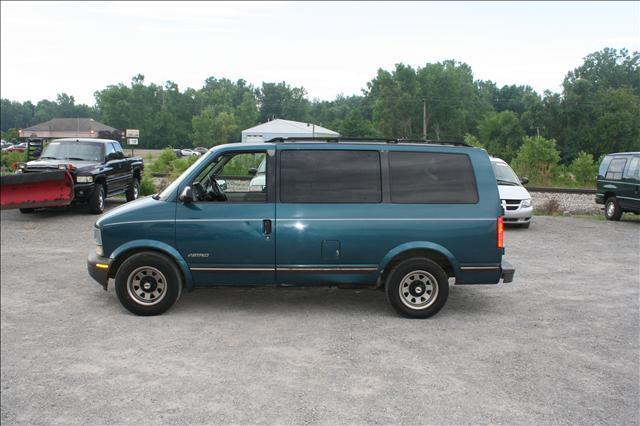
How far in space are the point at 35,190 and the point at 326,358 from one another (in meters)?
4.59

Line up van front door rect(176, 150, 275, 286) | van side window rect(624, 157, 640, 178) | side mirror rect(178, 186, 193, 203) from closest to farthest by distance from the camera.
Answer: side mirror rect(178, 186, 193, 203) → van front door rect(176, 150, 275, 286) → van side window rect(624, 157, 640, 178)

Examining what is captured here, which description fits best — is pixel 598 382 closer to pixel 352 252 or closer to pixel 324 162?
pixel 352 252

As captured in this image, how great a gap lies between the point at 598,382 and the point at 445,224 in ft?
7.39

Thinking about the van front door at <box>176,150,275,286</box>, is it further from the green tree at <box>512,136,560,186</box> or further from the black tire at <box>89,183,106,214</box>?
the green tree at <box>512,136,560,186</box>

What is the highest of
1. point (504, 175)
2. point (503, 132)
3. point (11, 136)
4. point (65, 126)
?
point (65, 126)

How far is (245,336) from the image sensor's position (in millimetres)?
6035

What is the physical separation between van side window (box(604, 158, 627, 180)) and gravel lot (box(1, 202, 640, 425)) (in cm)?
905

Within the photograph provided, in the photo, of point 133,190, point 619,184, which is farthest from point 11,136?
point 619,184

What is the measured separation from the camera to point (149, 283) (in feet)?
21.7

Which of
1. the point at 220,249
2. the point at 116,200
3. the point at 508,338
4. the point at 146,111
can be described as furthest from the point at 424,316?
the point at 146,111

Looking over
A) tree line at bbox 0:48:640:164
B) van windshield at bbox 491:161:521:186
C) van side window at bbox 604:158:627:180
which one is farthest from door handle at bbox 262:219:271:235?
tree line at bbox 0:48:640:164

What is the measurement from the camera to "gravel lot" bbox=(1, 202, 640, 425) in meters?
4.30

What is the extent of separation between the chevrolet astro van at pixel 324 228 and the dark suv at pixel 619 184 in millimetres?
11250

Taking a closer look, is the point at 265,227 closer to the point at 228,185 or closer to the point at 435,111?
the point at 228,185
